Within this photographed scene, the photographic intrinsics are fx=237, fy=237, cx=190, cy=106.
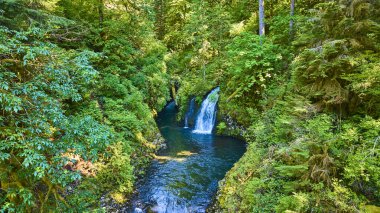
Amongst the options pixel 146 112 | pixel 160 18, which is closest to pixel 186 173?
pixel 146 112

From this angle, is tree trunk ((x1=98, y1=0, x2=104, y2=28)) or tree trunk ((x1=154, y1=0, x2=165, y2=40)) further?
tree trunk ((x1=154, y1=0, x2=165, y2=40))

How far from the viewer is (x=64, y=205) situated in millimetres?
4273

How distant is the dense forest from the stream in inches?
19.7

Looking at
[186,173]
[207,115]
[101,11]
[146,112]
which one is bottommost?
[186,173]

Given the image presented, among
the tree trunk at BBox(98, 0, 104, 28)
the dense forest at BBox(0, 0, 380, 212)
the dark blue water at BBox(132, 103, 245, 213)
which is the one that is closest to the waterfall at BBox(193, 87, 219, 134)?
the dark blue water at BBox(132, 103, 245, 213)

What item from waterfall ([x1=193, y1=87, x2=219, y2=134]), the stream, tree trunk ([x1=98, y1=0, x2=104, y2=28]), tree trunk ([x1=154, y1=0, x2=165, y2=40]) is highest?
tree trunk ([x1=154, y1=0, x2=165, y2=40])

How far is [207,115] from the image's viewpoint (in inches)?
594

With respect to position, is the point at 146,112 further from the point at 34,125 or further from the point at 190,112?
the point at 34,125

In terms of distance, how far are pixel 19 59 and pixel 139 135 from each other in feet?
20.6

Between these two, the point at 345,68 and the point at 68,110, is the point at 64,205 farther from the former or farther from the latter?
the point at 345,68

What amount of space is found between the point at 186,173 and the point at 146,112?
3.39 meters

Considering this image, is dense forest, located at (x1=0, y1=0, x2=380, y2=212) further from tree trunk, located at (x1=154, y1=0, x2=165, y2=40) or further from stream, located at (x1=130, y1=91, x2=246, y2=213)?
tree trunk, located at (x1=154, y1=0, x2=165, y2=40)

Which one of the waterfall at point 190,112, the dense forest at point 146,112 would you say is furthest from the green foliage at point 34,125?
the waterfall at point 190,112

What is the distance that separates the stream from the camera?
24.0ft
